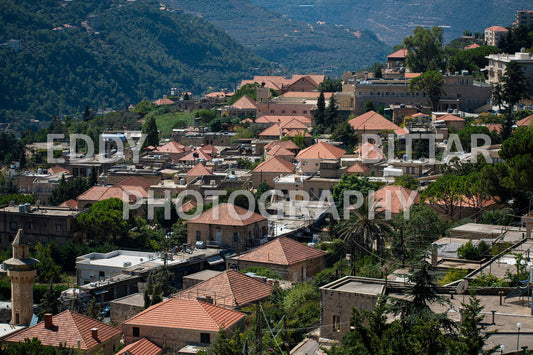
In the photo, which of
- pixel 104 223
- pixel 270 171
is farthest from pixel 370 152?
pixel 104 223

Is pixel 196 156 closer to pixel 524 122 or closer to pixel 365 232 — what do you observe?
A: pixel 524 122

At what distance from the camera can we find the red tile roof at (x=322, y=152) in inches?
2244

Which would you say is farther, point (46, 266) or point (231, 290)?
point (46, 266)

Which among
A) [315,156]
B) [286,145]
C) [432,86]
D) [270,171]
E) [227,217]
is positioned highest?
[432,86]

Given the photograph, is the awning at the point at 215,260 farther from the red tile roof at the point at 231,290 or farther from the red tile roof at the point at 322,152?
the red tile roof at the point at 322,152

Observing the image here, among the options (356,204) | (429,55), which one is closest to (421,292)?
(356,204)

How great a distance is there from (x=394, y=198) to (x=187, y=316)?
706 inches

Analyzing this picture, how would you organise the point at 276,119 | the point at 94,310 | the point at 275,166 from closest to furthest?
the point at 94,310 → the point at 275,166 → the point at 276,119

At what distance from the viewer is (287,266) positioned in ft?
122

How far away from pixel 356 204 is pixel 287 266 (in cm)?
879

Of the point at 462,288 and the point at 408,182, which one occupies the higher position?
the point at 408,182

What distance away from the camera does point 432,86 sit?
6769cm

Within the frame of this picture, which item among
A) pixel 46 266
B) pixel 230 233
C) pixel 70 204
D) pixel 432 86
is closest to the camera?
pixel 230 233

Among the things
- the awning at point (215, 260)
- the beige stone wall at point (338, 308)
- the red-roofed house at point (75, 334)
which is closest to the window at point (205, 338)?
the red-roofed house at point (75, 334)
